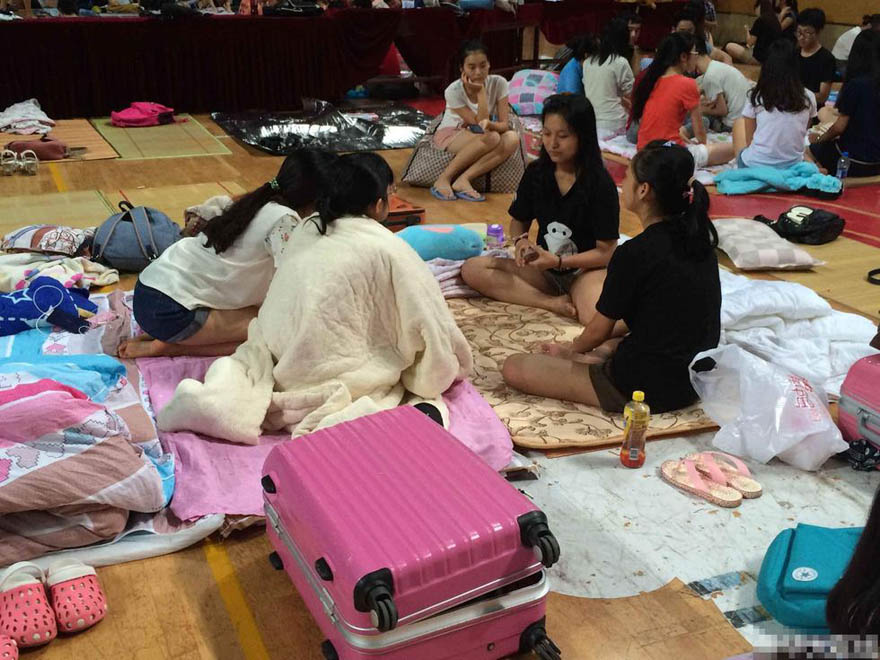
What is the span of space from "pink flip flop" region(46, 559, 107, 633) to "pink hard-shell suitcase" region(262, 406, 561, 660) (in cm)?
43

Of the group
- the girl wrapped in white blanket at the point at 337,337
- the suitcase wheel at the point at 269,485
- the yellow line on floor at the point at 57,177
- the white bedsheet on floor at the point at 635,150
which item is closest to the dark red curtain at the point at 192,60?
the yellow line on floor at the point at 57,177

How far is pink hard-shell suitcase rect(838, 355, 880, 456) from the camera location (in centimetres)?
259

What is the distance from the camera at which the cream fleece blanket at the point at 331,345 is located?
2518mm

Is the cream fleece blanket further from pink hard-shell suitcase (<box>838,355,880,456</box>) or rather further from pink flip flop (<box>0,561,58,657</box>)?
pink hard-shell suitcase (<box>838,355,880,456</box>)

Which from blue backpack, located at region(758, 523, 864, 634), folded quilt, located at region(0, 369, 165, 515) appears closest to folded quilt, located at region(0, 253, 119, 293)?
folded quilt, located at region(0, 369, 165, 515)

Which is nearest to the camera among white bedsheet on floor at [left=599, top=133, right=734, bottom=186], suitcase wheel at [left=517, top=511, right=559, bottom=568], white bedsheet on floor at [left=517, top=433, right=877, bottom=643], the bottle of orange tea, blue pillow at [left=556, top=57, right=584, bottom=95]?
suitcase wheel at [left=517, top=511, right=559, bottom=568]

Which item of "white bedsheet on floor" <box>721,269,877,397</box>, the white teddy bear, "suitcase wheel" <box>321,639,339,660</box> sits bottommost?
"suitcase wheel" <box>321,639,339,660</box>

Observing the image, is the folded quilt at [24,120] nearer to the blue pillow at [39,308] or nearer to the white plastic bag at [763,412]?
the blue pillow at [39,308]

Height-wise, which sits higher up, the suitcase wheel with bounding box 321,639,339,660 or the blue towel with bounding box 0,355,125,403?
the blue towel with bounding box 0,355,125,403

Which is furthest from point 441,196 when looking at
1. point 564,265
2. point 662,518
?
point 662,518

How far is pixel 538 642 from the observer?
72.4 inches

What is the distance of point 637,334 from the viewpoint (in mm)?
2744

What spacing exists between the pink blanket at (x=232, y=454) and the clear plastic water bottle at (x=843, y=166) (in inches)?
163

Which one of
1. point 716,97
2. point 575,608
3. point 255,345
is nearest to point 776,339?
point 575,608
